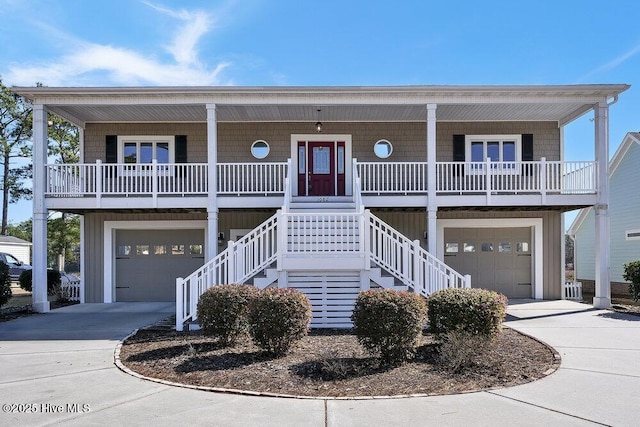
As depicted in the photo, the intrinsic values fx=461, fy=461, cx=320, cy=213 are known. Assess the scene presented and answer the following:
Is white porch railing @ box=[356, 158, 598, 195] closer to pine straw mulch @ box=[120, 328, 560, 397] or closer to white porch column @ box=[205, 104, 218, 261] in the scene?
white porch column @ box=[205, 104, 218, 261]

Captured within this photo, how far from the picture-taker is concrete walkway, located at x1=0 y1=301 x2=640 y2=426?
4512 mm

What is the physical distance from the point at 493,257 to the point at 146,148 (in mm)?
11217

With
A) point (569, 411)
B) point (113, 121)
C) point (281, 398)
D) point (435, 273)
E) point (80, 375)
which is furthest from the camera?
point (113, 121)

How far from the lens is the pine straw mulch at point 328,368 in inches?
216

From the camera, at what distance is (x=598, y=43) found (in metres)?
16.8

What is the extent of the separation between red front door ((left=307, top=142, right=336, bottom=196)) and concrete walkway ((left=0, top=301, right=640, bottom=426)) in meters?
8.04

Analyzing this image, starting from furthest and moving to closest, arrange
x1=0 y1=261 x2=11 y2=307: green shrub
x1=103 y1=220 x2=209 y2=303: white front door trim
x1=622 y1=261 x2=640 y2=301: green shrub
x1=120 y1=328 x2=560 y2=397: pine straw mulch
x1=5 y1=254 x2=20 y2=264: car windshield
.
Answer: x1=5 y1=254 x2=20 y2=264: car windshield < x1=103 y1=220 x2=209 y2=303: white front door trim < x1=622 y1=261 x2=640 y2=301: green shrub < x1=0 y1=261 x2=11 y2=307: green shrub < x1=120 y1=328 x2=560 y2=397: pine straw mulch

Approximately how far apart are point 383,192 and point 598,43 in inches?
439

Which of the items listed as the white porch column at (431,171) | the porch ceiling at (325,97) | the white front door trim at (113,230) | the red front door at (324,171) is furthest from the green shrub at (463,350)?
the white front door trim at (113,230)

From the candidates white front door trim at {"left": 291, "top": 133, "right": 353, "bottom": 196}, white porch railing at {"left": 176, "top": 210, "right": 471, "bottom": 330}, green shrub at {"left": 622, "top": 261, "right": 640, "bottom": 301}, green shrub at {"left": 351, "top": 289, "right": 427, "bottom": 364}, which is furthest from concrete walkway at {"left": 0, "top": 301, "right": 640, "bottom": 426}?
white front door trim at {"left": 291, "top": 133, "right": 353, "bottom": 196}

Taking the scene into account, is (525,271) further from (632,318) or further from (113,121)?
(113,121)

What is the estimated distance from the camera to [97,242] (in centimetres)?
1416

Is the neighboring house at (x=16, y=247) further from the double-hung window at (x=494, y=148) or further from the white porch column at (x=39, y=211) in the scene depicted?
the double-hung window at (x=494, y=148)

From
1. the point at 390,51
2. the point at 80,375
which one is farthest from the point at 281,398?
the point at 390,51
